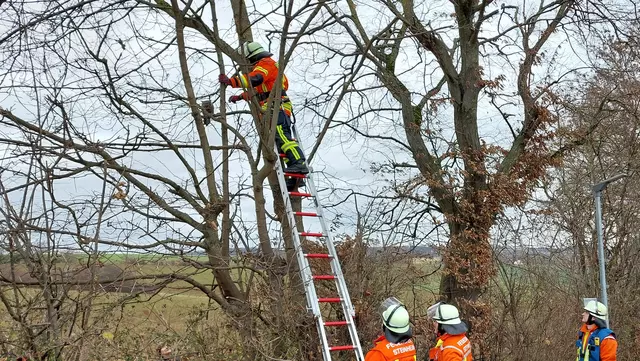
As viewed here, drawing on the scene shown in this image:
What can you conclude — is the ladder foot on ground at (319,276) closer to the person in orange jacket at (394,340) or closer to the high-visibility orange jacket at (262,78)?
the high-visibility orange jacket at (262,78)

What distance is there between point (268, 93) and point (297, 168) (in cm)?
95

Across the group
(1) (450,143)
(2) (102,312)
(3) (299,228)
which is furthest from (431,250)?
(2) (102,312)

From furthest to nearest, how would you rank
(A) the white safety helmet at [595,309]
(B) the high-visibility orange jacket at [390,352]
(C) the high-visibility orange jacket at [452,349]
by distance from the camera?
(A) the white safety helmet at [595,309]
(C) the high-visibility orange jacket at [452,349]
(B) the high-visibility orange jacket at [390,352]

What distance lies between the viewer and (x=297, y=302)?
8219 mm

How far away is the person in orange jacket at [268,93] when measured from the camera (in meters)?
8.34

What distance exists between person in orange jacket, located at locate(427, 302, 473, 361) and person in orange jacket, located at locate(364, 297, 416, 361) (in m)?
0.58

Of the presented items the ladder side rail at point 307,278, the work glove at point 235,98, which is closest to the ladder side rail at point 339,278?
the ladder side rail at point 307,278

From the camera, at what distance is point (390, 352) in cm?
615

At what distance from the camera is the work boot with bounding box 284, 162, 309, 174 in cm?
872

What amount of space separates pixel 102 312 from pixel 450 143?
939 centimetres

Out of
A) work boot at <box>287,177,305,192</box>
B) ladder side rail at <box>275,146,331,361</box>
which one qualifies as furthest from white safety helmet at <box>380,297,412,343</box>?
work boot at <box>287,177,305,192</box>

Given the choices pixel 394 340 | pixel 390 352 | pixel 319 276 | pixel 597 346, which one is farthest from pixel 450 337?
pixel 597 346

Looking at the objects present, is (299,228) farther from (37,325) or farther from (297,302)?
(37,325)

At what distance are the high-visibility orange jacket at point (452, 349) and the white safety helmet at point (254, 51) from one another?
12.5 feet
